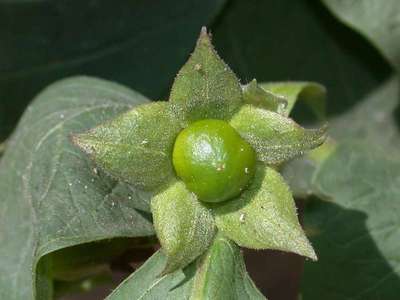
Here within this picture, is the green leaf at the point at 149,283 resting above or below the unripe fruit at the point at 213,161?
below

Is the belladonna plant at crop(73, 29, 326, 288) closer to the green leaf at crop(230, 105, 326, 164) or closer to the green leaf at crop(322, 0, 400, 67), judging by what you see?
the green leaf at crop(230, 105, 326, 164)

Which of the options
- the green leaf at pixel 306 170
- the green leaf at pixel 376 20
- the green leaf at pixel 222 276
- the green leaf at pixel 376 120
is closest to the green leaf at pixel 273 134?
the green leaf at pixel 222 276

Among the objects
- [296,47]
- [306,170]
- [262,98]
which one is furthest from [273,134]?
[296,47]

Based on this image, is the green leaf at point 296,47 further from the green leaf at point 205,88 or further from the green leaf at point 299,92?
the green leaf at point 205,88

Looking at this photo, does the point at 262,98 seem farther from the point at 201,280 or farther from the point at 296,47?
the point at 296,47

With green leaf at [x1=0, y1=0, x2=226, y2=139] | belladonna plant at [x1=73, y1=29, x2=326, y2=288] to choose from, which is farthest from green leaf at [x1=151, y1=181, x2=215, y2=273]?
green leaf at [x1=0, y1=0, x2=226, y2=139]
